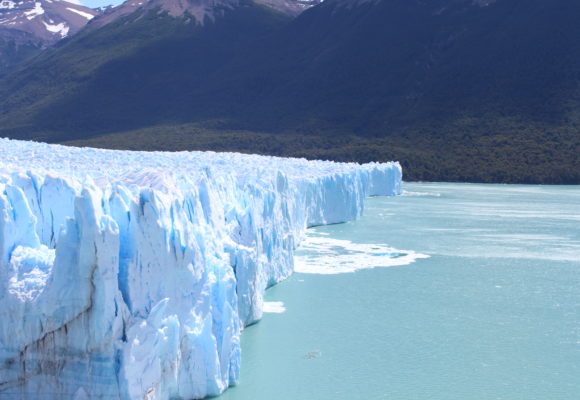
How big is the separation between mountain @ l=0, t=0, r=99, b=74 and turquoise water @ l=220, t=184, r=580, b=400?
3728 inches

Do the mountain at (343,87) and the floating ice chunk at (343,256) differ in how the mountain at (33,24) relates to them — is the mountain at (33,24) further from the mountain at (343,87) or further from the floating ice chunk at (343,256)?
the floating ice chunk at (343,256)

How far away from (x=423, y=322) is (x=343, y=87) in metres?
50.5

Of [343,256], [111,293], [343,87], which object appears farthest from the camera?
[343,87]

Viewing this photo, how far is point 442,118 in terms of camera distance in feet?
165

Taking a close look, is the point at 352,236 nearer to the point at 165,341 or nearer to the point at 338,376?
the point at 338,376

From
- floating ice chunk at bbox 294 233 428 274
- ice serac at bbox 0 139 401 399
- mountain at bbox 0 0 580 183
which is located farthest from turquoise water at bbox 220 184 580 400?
mountain at bbox 0 0 580 183

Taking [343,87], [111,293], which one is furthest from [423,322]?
[343,87]

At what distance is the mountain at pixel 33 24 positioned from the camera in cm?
10725

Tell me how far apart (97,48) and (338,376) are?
74360 millimetres

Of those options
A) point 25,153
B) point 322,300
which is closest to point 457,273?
point 322,300

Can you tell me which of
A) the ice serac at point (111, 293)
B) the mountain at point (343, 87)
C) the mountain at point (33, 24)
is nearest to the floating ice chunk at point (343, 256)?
the ice serac at point (111, 293)

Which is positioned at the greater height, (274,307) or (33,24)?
(33,24)

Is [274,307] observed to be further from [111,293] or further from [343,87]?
[343,87]

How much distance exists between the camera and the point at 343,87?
6003 centimetres
